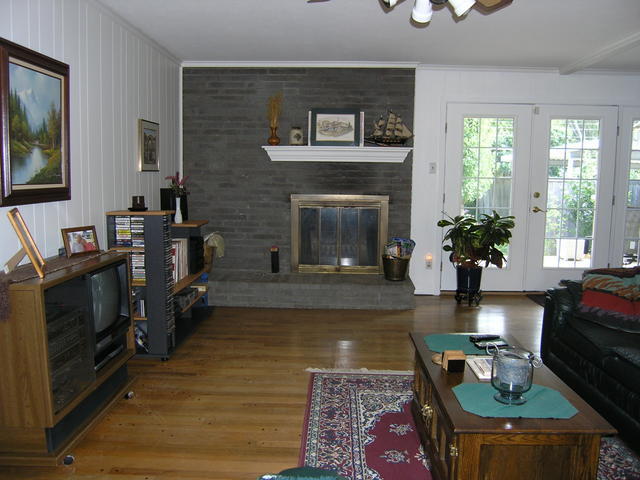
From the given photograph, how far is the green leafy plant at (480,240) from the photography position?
5035 mm

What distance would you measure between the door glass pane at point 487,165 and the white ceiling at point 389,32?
64 cm

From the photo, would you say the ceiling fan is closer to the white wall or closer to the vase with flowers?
the vase with flowers

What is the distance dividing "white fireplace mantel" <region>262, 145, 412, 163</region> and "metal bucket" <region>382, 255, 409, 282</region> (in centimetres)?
100

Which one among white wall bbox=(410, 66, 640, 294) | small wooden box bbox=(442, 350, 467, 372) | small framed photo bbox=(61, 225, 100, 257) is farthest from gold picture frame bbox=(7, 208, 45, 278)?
white wall bbox=(410, 66, 640, 294)

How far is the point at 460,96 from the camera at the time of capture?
545 cm

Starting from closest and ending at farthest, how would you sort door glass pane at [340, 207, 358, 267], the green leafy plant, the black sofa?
the black sofa → the green leafy plant → door glass pane at [340, 207, 358, 267]

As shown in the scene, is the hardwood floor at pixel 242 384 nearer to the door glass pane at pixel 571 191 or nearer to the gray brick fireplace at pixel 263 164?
the gray brick fireplace at pixel 263 164

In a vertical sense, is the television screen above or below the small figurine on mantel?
below

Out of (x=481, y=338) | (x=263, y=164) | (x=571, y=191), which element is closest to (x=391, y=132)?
(x=263, y=164)

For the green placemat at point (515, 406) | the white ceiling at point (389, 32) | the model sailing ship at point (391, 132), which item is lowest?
the green placemat at point (515, 406)

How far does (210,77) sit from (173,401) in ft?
11.4

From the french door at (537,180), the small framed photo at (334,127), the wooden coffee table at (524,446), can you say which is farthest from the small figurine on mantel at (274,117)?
the wooden coffee table at (524,446)

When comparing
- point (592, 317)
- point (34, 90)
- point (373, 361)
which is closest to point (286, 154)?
point (373, 361)

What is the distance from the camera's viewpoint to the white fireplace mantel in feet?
16.8
